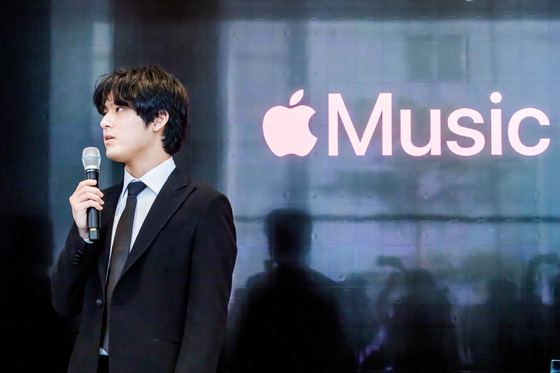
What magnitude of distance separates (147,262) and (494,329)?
2813mm

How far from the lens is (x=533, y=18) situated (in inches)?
142

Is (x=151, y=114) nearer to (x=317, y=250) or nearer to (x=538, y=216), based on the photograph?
(x=317, y=250)

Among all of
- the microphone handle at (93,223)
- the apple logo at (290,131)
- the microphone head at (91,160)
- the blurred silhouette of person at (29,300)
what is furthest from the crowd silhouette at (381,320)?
the microphone handle at (93,223)

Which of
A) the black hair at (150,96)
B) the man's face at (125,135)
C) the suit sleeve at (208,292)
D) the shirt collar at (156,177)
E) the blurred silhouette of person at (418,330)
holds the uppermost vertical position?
the black hair at (150,96)

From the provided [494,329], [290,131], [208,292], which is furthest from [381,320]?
[208,292]

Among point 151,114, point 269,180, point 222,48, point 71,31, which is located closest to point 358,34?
point 222,48

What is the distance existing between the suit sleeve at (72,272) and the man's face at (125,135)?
27 cm

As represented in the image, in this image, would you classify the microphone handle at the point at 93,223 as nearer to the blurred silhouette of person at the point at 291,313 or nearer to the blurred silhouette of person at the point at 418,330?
the blurred silhouette of person at the point at 291,313

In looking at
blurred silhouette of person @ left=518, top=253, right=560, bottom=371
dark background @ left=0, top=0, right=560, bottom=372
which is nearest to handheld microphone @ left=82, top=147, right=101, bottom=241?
dark background @ left=0, top=0, right=560, bottom=372

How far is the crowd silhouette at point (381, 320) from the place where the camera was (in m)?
3.54

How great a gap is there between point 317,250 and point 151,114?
2069 millimetres

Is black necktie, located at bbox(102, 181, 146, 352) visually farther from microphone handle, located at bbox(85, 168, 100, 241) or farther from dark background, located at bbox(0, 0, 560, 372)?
dark background, located at bbox(0, 0, 560, 372)

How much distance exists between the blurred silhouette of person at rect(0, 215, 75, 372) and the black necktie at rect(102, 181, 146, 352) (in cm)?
226

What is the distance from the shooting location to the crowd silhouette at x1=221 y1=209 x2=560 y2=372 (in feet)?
11.6
